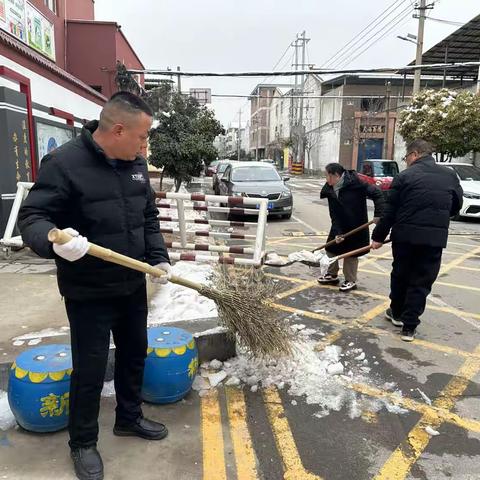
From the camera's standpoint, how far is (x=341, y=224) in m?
6.12

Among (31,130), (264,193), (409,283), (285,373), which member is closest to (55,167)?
(285,373)

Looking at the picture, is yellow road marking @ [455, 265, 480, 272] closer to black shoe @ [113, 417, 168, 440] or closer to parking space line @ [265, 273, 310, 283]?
parking space line @ [265, 273, 310, 283]

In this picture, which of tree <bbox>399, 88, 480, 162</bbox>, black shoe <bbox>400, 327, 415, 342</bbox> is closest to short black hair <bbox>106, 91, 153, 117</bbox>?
black shoe <bbox>400, 327, 415, 342</bbox>

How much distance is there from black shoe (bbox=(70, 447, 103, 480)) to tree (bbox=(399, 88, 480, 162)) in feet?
60.5

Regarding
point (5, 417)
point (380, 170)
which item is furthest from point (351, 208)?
point (380, 170)

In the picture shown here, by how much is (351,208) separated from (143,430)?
4.06 meters

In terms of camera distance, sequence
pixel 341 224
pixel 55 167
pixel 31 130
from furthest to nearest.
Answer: pixel 31 130
pixel 341 224
pixel 55 167

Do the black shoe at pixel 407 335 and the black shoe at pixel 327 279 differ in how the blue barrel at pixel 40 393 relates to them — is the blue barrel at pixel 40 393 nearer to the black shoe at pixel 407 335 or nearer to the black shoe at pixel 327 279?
the black shoe at pixel 407 335

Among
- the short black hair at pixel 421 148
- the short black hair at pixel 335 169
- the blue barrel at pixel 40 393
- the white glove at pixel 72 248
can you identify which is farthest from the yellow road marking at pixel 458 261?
the white glove at pixel 72 248

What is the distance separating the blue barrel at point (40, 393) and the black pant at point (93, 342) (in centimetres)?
27

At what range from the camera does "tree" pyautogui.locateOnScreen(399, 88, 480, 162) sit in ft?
61.0

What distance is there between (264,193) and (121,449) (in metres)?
10.3

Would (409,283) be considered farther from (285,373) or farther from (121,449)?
(121,449)

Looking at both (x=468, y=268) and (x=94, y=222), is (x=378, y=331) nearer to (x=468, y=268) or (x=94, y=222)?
(x=94, y=222)
